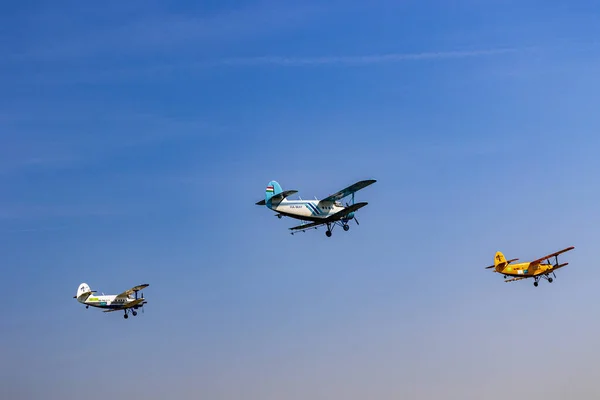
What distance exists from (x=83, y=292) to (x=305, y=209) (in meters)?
38.2

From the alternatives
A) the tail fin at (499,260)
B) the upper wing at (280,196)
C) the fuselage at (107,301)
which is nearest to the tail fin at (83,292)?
the fuselage at (107,301)

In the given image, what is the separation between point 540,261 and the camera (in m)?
96.6

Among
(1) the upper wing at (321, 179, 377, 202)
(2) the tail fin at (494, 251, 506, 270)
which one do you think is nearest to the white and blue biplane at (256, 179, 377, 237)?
(1) the upper wing at (321, 179, 377, 202)

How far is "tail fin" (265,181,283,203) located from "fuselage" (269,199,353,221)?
2.78ft

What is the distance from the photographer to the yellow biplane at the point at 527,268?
95812mm

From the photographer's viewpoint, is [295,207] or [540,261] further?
[540,261]

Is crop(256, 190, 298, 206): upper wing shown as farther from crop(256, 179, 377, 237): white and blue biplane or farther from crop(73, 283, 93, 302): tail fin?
crop(73, 283, 93, 302): tail fin

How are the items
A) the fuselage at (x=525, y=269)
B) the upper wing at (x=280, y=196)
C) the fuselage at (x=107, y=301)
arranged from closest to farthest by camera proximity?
the upper wing at (x=280, y=196)
the fuselage at (x=525, y=269)
the fuselage at (x=107, y=301)

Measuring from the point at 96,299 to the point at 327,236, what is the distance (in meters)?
35.9

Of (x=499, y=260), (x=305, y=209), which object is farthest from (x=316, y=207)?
(x=499, y=260)

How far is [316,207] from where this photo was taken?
80.2 meters

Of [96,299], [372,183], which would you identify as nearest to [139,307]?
[96,299]

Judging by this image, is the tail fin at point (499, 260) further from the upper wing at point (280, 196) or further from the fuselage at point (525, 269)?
the upper wing at point (280, 196)

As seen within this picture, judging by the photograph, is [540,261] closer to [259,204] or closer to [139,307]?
[259,204]
